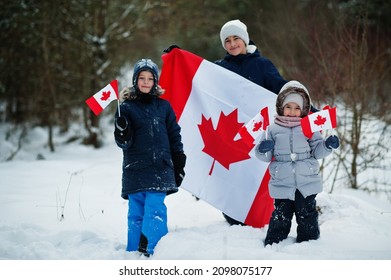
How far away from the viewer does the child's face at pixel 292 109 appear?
3.51 metres

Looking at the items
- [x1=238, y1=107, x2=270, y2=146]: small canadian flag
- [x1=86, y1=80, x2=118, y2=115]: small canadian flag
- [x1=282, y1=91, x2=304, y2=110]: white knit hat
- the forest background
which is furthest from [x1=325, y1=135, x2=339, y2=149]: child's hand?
the forest background

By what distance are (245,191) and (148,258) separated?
131 cm

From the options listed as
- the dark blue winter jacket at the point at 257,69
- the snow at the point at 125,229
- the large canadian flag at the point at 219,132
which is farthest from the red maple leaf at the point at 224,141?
the snow at the point at 125,229

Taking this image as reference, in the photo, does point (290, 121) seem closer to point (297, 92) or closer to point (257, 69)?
point (297, 92)

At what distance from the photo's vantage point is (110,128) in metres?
15.8

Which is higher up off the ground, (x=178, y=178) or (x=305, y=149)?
(x=305, y=149)

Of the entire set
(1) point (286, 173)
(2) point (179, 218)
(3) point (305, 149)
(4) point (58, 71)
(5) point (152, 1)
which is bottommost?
(2) point (179, 218)

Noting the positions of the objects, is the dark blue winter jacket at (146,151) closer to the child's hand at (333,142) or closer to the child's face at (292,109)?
the child's face at (292,109)

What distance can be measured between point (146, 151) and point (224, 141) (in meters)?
1.08

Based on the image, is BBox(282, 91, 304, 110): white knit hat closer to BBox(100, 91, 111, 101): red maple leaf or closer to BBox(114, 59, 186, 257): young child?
BBox(114, 59, 186, 257): young child

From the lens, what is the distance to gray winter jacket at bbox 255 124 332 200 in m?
3.39

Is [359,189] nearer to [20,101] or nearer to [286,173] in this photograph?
[286,173]

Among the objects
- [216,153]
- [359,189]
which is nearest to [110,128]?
[359,189]

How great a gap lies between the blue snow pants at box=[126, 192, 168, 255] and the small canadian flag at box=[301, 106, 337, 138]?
4.53ft
